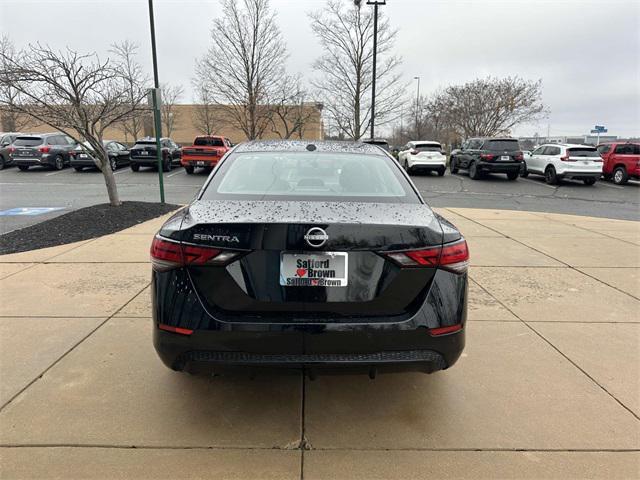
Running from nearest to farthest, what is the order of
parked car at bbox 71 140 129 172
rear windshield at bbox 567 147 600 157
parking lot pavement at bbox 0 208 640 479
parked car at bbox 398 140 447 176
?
parking lot pavement at bbox 0 208 640 479
rear windshield at bbox 567 147 600 157
parked car at bbox 398 140 447 176
parked car at bbox 71 140 129 172

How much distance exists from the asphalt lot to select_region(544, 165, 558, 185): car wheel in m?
0.35

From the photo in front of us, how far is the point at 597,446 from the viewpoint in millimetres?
2531

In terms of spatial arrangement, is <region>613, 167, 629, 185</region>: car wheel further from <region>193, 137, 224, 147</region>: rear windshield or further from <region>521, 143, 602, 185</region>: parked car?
<region>193, 137, 224, 147</region>: rear windshield

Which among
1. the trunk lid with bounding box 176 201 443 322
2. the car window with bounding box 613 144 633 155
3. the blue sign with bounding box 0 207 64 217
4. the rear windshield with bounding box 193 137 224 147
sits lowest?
the blue sign with bounding box 0 207 64 217

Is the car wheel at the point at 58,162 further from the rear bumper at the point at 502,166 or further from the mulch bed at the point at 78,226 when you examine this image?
the rear bumper at the point at 502,166

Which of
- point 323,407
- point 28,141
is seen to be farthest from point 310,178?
point 28,141

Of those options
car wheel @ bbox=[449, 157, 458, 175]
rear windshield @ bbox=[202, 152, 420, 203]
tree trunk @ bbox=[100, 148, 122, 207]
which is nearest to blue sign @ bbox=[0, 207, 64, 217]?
tree trunk @ bbox=[100, 148, 122, 207]

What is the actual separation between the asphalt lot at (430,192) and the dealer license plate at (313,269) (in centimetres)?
849

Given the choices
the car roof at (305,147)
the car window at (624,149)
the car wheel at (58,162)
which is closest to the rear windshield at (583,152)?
the car window at (624,149)

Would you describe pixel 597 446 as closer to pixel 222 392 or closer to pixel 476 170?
pixel 222 392

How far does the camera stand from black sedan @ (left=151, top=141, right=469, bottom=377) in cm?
223

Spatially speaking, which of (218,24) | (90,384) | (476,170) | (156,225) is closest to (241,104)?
(218,24)

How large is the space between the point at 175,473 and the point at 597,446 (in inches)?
89.7

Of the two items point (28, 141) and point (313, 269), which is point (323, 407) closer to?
point (313, 269)
